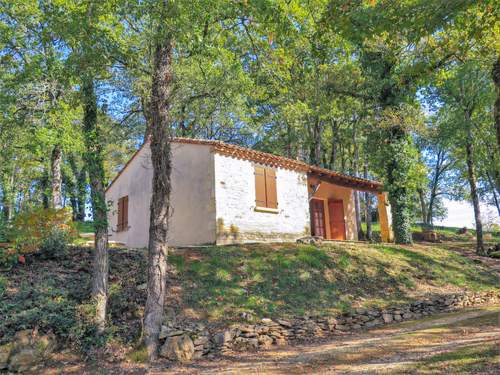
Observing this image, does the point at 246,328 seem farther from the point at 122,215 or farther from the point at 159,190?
the point at 122,215

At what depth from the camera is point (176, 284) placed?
914cm

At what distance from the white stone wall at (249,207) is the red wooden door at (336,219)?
165 inches

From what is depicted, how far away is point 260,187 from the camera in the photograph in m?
14.3

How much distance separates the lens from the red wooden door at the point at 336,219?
1937 cm

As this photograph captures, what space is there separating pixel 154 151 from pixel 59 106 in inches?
76.3

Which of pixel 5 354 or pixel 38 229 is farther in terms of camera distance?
pixel 38 229

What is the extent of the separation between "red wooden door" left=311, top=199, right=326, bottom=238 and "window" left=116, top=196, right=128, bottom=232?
876cm

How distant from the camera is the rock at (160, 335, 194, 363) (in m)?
6.96

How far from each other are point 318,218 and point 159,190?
12463mm

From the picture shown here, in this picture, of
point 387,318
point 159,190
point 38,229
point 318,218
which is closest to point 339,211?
point 318,218

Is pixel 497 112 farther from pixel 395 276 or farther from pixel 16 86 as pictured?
pixel 16 86

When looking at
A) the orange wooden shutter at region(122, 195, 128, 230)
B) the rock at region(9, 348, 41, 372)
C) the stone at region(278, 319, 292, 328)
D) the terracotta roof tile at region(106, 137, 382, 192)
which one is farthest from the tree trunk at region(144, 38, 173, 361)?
the orange wooden shutter at region(122, 195, 128, 230)

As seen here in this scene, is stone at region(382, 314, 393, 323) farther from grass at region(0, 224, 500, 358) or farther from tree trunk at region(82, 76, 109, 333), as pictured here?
tree trunk at region(82, 76, 109, 333)

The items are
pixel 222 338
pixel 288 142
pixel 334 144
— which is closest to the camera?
pixel 222 338
